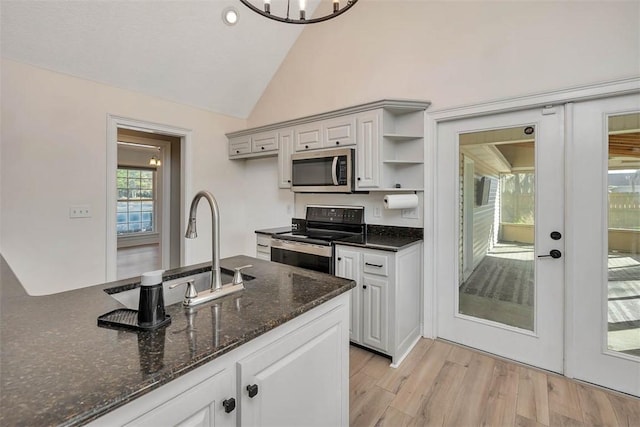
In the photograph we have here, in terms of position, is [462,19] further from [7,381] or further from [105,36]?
[7,381]

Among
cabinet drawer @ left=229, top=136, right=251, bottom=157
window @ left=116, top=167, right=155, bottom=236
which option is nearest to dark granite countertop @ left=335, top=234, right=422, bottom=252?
cabinet drawer @ left=229, top=136, right=251, bottom=157

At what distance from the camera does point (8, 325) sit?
923 millimetres

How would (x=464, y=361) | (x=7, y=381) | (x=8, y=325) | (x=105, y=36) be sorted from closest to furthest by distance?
1. (x=7, y=381)
2. (x=8, y=325)
3. (x=464, y=361)
4. (x=105, y=36)

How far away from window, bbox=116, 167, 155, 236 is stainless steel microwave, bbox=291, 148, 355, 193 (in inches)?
254

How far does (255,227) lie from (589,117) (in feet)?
11.7

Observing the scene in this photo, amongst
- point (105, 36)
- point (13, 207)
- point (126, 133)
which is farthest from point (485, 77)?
point (126, 133)

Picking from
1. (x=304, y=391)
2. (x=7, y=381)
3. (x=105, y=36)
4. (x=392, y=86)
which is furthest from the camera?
(x=392, y=86)

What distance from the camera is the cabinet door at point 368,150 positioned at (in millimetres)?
2619

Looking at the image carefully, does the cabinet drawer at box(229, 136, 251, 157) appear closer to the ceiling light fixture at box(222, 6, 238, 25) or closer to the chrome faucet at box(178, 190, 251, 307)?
the ceiling light fixture at box(222, 6, 238, 25)

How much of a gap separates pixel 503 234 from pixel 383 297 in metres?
1.14

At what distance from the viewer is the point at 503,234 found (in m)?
2.50

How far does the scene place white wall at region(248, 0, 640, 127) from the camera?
201 cm

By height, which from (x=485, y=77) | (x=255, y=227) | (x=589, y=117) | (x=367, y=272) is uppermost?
(x=485, y=77)

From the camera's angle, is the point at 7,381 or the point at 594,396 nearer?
the point at 7,381
